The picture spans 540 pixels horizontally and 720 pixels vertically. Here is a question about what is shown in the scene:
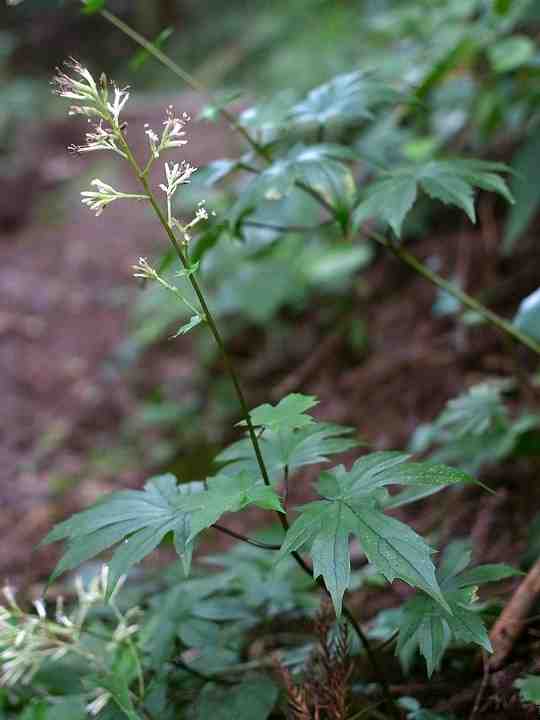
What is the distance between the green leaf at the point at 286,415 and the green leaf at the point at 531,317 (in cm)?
86

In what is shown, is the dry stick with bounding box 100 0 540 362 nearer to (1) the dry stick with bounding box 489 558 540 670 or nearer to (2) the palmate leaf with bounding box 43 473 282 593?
(1) the dry stick with bounding box 489 558 540 670

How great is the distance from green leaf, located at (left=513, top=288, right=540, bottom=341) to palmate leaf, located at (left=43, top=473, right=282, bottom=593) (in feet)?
3.13

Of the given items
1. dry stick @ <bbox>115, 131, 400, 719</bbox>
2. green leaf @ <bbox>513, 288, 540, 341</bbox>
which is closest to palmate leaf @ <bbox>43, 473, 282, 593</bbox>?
dry stick @ <bbox>115, 131, 400, 719</bbox>

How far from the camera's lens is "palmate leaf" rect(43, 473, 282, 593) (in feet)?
3.52

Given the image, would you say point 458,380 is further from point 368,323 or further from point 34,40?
point 34,40

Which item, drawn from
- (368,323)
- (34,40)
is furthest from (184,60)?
(368,323)

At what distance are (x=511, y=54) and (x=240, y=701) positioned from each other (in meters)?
2.25

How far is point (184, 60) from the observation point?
29.7 ft

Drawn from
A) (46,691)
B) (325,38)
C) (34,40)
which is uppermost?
(34,40)

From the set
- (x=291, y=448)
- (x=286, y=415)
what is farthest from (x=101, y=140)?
(x=291, y=448)

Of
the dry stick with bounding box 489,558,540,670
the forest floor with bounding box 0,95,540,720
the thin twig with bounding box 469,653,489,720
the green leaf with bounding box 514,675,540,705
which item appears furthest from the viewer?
the forest floor with bounding box 0,95,540,720

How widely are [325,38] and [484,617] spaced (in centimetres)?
491

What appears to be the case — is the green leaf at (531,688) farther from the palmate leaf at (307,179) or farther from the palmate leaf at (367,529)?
the palmate leaf at (307,179)

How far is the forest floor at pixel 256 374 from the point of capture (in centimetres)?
220
